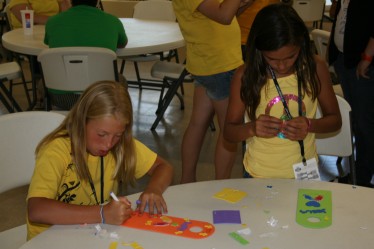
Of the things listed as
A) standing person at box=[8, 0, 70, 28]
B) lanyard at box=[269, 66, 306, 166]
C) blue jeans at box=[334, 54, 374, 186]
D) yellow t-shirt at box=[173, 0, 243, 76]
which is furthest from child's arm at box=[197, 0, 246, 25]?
standing person at box=[8, 0, 70, 28]

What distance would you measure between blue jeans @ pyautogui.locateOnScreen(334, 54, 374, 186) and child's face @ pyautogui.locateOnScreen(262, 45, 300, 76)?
1.05 metres

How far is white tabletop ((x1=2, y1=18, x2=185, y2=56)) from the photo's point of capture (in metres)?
3.78

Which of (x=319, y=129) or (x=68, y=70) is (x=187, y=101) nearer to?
(x=68, y=70)

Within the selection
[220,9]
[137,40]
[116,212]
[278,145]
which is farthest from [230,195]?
[137,40]

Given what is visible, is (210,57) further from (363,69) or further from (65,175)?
(65,175)

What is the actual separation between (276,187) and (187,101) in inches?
144

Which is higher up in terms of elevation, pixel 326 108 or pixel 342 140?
pixel 326 108

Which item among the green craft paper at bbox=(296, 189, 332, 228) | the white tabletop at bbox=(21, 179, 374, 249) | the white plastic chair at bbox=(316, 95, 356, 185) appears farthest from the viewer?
the white plastic chair at bbox=(316, 95, 356, 185)

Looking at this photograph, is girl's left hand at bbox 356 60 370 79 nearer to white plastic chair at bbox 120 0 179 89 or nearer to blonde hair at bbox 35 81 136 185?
blonde hair at bbox 35 81 136 185

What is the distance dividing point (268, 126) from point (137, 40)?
231 cm

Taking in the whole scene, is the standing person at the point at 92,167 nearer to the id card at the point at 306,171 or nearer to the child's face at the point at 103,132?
the child's face at the point at 103,132

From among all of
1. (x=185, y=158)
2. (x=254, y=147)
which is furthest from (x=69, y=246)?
(x=185, y=158)

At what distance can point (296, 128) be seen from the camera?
1.93m

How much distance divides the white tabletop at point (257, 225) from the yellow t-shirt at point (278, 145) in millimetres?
299
